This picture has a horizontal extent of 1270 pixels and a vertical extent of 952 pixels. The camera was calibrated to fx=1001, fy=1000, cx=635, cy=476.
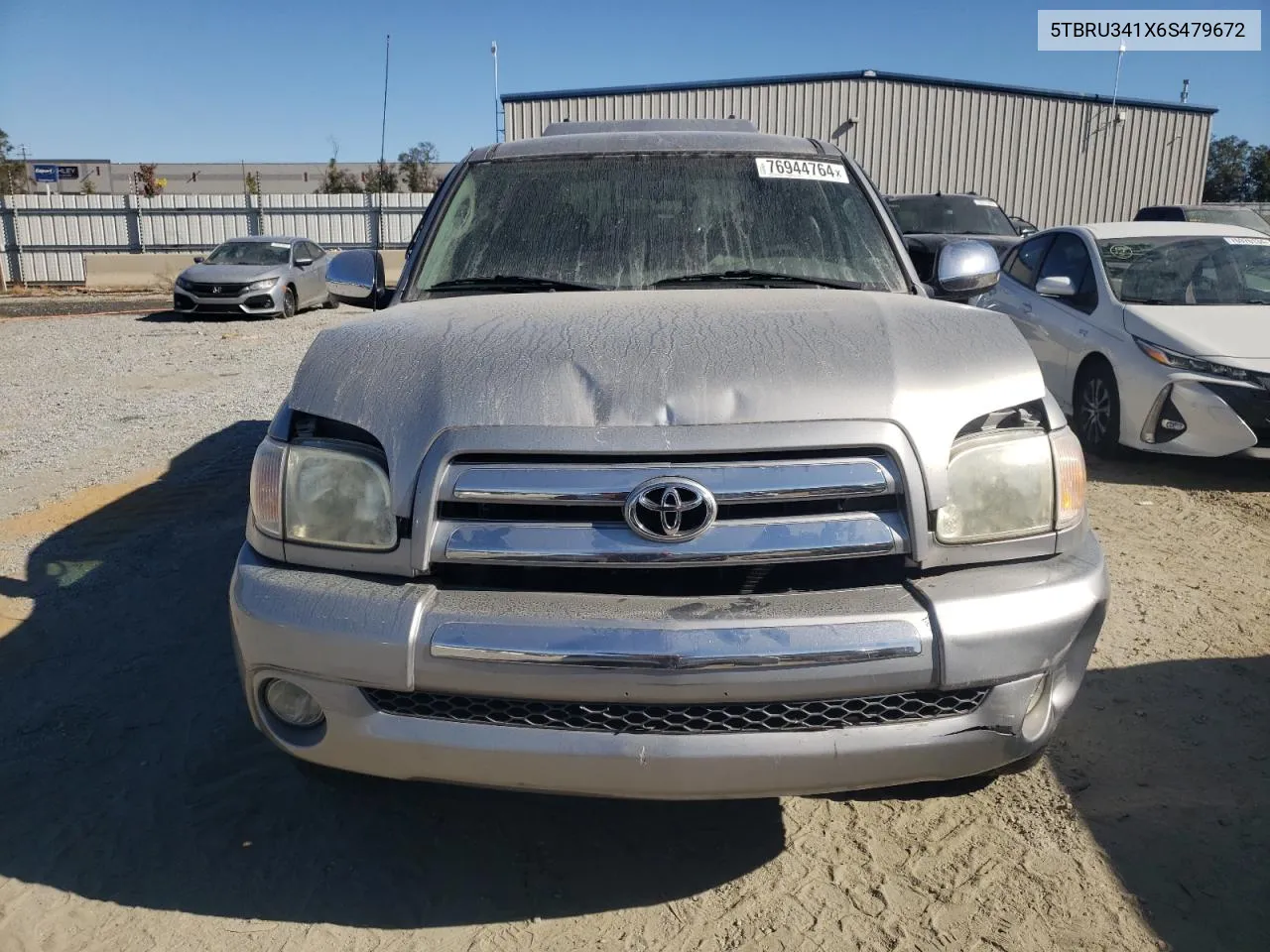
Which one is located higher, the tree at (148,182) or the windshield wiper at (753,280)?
the tree at (148,182)

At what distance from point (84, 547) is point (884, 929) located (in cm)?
426

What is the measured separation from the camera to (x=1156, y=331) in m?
6.29

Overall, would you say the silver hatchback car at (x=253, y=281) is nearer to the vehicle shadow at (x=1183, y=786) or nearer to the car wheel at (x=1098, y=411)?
the car wheel at (x=1098, y=411)

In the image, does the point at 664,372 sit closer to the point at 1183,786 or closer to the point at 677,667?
the point at 677,667

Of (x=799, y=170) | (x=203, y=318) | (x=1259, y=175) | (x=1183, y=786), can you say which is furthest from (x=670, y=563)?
(x=1259, y=175)

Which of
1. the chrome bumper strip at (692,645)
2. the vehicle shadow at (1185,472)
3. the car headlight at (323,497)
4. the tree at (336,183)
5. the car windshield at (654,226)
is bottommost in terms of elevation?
the vehicle shadow at (1185,472)

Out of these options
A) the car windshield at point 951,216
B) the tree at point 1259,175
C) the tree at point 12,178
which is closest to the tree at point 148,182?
the tree at point 12,178

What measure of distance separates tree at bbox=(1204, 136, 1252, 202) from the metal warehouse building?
3066 centimetres

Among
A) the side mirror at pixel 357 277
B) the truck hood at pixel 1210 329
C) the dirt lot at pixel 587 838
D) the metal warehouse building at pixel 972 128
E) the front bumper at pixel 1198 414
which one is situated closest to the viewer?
the dirt lot at pixel 587 838

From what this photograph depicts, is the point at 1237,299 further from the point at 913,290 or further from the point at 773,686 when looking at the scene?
the point at 773,686

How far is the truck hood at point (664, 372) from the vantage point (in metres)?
2.20

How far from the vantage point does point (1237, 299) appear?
6707mm

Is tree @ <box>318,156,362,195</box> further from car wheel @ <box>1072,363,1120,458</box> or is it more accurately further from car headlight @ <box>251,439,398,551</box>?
car headlight @ <box>251,439,398,551</box>

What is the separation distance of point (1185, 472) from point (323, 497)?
6030 millimetres
